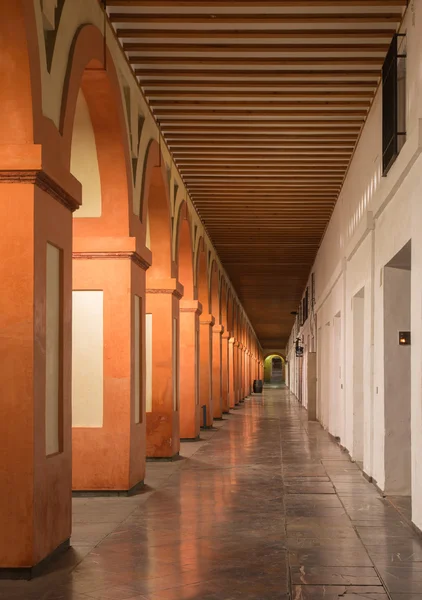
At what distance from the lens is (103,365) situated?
30.7 ft

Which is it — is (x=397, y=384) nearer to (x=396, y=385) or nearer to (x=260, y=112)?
(x=396, y=385)

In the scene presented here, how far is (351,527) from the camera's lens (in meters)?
7.55

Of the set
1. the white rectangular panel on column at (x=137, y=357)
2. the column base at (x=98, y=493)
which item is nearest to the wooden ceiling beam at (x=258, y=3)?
the white rectangular panel on column at (x=137, y=357)

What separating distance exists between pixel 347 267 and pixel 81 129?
627cm

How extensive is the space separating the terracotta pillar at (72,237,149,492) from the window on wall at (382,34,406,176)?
3.10m

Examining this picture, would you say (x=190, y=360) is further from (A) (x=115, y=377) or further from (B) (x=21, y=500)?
(B) (x=21, y=500)

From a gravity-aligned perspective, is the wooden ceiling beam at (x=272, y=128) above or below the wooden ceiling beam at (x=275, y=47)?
below

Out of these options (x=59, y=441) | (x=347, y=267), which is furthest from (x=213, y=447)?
(x=59, y=441)

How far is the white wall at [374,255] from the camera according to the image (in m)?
7.09

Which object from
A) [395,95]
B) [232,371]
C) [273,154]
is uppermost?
[273,154]

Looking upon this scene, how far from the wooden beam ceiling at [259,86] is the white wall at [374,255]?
44cm

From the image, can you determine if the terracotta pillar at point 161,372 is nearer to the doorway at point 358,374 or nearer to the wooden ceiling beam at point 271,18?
the doorway at point 358,374

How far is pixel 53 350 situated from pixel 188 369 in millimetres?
9809

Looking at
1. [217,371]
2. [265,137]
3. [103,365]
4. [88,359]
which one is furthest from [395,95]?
[217,371]
